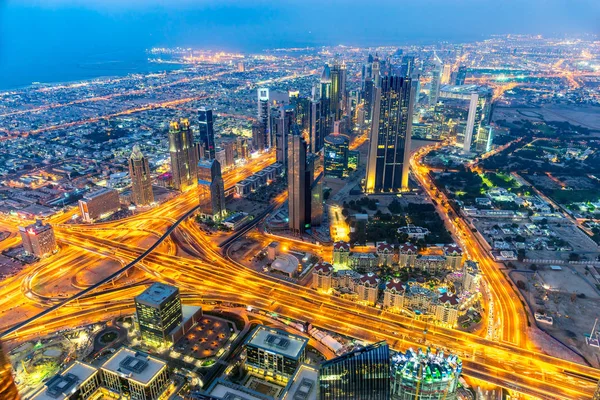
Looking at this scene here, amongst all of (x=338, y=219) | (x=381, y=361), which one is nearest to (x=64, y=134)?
(x=338, y=219)

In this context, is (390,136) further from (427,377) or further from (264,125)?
(427,377)

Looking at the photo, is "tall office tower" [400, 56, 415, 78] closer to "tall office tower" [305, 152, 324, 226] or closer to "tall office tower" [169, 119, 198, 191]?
"tall office tower" [169, 119, 198, 191]

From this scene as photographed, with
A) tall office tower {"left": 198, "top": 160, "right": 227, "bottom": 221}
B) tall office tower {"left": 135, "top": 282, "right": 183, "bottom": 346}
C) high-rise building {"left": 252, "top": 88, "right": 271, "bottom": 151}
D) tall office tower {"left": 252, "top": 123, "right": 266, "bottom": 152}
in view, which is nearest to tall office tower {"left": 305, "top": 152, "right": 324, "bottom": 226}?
tall office tower {"left": 198, "top": 160, "right": 227, "bottom": 221}

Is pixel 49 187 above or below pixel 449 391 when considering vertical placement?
below

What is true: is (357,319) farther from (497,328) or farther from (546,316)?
(546,316)

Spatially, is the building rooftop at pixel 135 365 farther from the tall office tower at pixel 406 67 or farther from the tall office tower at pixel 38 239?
the tall office tower at pixel 406 67

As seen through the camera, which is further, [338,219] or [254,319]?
[338,219]
